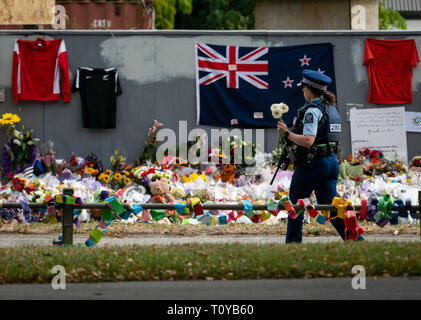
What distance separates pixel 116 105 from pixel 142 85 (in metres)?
0.65

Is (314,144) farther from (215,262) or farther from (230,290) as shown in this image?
(230,290)

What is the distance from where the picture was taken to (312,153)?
7.64 metres

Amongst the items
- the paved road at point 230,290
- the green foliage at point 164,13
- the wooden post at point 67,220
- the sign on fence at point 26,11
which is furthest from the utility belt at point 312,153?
the green foliage at point 164,13

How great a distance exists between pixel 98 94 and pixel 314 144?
7.25 metres

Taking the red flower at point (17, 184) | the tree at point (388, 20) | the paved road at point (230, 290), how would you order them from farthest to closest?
the tree at point (388, 20) → the red flower at point (17, 184) → the paved road at point (230, 290)

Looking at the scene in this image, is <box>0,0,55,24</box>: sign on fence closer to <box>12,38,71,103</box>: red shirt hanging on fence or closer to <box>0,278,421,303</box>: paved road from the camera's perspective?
<box>12,38,71,103</box>: red shirt hanging on fence

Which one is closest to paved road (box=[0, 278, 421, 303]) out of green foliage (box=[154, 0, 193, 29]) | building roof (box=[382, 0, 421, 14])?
green foliage (box=[154, 0, 193, 29])

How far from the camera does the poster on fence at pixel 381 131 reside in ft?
47.0

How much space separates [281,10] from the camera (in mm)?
19891

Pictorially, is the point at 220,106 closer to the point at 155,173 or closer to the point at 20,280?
the point at 155,173

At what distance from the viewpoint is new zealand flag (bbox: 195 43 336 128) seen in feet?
46.9

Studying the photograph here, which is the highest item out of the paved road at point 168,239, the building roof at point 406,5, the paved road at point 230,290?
the building roof at point 406,5

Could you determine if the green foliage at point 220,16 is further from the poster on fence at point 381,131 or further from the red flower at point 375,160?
the red flower at point 375,160
